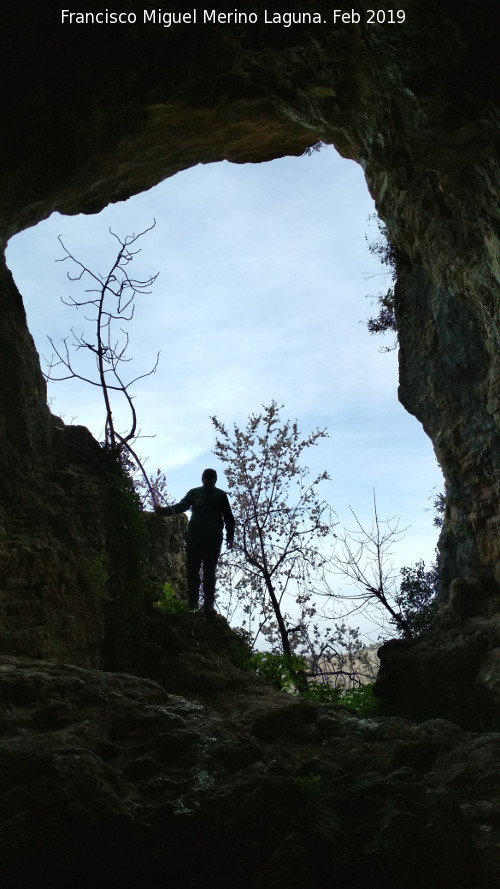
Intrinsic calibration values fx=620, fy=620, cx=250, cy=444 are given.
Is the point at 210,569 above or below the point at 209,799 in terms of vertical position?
above

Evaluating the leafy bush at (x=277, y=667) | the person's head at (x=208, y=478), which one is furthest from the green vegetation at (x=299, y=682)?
the person's head at (x=208, y=478)

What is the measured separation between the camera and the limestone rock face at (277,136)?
511cm

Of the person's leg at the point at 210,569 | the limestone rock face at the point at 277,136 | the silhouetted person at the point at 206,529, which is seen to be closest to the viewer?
the limestone rock face at the point at 277,136

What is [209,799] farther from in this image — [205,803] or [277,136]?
[277,136]

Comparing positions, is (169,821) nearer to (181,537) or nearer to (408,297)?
(181,537)

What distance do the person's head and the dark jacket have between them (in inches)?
2.3

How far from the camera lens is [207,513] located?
27.9 ft

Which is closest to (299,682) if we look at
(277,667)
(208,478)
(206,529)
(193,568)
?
(277,667)

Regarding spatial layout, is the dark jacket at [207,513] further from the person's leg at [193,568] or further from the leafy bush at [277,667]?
the leafy bush at [277,667]

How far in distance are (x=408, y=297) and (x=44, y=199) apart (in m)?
5.71

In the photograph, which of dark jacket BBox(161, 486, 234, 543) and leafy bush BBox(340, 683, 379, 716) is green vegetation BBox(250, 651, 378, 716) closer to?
leafy bush BBox(340, 683, 379, 716)

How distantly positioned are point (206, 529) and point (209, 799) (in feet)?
17.6

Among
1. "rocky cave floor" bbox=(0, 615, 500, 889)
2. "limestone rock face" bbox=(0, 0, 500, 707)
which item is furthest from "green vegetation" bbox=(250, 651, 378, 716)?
"rocky cave floor" bbox=(0, 615, 500, 889)

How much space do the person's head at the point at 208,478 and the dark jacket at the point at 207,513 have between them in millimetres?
59
